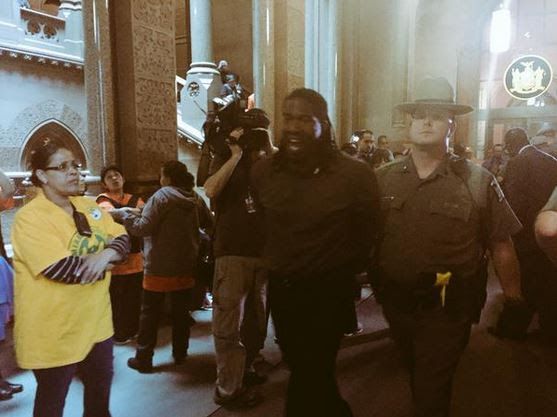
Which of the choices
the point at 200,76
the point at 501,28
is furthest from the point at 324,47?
the point at 501,28

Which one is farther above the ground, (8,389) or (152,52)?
(152,52)

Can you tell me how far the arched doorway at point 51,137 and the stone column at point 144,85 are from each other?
39.4 ft

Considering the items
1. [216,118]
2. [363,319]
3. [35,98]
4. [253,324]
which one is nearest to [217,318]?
[253,324]

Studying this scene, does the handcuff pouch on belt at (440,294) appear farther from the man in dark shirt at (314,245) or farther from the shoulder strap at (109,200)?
the shoulder strap at (109,200)

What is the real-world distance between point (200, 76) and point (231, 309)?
8141 mm

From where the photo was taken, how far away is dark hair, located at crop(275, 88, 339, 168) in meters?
2.57

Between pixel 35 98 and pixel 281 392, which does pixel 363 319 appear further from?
pixel 35 98

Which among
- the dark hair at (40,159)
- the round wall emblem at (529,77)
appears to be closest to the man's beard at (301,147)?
the dark hair at (40,159)

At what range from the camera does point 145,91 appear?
17.8ft

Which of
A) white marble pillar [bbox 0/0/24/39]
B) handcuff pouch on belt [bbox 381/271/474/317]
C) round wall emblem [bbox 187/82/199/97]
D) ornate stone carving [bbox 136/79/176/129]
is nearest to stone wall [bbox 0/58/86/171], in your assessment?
white marble pillar [bbox 0/0/24/39]

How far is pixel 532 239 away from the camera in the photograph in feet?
16.5

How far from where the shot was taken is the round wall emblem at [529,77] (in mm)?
13391

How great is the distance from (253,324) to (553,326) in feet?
9.98

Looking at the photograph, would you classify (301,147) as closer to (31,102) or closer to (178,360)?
(178,360)
